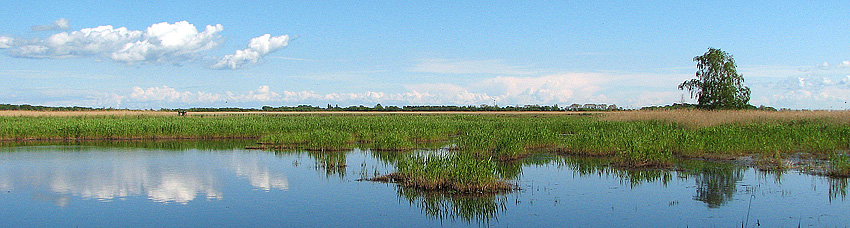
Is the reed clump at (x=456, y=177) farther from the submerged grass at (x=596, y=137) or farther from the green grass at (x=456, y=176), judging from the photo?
the submerged grass at (x=596, y=137)

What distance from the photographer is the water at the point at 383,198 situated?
34.2 feet

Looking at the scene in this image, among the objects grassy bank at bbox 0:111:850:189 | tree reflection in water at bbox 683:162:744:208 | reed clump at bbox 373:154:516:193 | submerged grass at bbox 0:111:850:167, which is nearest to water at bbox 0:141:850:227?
tree reflection in water at bbox 683:162:744:208

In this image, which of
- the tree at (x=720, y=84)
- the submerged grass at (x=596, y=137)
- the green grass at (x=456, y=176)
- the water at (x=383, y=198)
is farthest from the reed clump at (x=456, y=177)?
the tree at (x=720, y=84)

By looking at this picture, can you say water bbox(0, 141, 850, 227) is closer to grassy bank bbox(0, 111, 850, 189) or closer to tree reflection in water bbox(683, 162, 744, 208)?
tree reflection in water bbox(683, 162, 744, 208)

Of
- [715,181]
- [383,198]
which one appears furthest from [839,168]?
[383,198]

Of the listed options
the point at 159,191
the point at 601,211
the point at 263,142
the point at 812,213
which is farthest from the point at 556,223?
the point at 263,142

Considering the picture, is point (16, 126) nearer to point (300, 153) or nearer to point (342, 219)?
point (300, 153)

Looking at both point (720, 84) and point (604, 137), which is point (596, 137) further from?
point (720, 84)

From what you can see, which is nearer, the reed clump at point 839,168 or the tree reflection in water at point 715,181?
the tree reflection in water at point 715,181

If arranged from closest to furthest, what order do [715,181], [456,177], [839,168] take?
[456,177] → [715,181] → [839,168]

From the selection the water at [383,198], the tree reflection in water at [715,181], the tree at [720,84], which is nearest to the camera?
the water at [383,198]

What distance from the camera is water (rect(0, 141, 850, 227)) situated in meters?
10.4

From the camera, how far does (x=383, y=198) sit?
12.5 meters

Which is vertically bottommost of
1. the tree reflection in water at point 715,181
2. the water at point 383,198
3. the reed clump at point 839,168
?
the water at point 383,198
